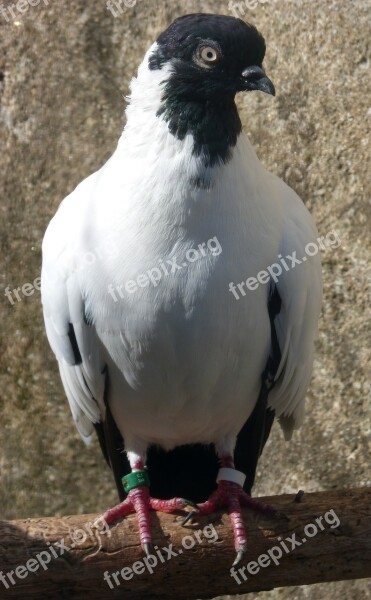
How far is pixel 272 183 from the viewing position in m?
3.66

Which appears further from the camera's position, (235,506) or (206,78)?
(235,506)

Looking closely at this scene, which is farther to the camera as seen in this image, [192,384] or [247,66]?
[192,384]

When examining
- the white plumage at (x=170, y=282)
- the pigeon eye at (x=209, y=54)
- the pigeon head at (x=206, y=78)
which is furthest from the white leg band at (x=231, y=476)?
the pigeon eye at (x=209, y=54)

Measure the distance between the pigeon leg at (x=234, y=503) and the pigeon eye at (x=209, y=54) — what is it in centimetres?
149

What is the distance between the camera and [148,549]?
11.0 feet

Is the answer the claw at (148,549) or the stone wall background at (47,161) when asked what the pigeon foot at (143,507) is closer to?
the claw at (148,549)

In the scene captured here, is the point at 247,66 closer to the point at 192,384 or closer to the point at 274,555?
the point at 192,384

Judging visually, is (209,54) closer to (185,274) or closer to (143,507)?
(185,274)

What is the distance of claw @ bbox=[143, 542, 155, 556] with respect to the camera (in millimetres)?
3350

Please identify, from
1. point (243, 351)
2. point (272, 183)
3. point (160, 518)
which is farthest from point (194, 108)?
point (160, 518)

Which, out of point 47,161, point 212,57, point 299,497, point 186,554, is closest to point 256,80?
point 212,57

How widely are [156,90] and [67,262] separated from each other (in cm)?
66

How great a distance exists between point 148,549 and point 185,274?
91cm

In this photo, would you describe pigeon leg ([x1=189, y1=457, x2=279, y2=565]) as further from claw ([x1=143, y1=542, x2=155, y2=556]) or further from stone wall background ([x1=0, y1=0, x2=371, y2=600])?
stone wall background ([x1=0, y1=0, x2=371, y2=600])
